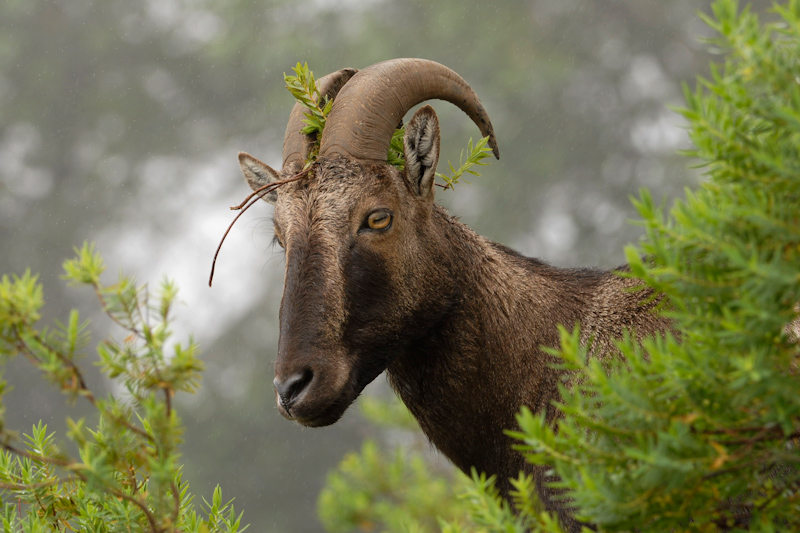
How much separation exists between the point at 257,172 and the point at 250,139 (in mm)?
22343

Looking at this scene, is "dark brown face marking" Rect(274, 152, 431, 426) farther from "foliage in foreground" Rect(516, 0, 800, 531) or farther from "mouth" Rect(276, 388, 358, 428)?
"foliage in foreground" Rect(516, 0, 800, 531)

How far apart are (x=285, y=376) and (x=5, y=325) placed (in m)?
1.75

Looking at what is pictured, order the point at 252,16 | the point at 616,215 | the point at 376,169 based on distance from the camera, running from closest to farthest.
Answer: the point at 376,169
the point at 616,215
the point at 252,16

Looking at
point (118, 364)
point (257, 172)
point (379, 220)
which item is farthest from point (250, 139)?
point (118, 364)

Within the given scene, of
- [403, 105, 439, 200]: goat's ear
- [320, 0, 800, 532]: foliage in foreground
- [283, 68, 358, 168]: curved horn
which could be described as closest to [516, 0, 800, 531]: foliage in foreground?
[320, 0, 800, 532]: foliage in foreground

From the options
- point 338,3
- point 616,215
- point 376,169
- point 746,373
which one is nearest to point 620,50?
point 616,215

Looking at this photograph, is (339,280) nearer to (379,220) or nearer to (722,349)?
(379,220)

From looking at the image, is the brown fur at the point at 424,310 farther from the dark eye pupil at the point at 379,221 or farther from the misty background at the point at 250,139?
the misty background at the point at 250,139

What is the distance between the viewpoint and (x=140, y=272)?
25.1 m

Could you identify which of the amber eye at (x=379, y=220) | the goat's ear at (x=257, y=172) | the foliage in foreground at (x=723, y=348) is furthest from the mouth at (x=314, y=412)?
the foliage in foreground at (x=723, y=348)

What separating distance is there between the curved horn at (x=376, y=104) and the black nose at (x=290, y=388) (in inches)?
50.5

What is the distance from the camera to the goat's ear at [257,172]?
16.9 ft

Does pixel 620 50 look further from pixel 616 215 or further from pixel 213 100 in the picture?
pixel 213 100

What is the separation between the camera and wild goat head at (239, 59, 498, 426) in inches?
157
